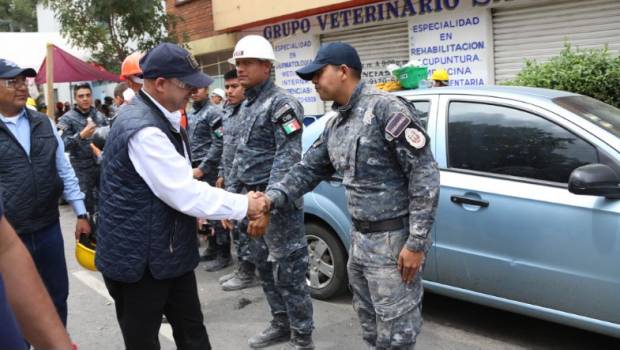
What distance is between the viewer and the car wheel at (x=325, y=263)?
15.7ft

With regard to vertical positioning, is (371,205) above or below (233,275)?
above

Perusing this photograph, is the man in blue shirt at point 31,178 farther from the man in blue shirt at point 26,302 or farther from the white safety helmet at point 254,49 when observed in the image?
the man in blue shirt at point 26,302

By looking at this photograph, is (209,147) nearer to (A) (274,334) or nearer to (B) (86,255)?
(A) (274,334)

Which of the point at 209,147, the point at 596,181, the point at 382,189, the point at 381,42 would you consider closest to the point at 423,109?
the point at 596,181

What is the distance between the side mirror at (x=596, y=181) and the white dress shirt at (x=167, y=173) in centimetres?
189

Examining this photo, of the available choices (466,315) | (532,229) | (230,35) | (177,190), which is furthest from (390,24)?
(177,190)

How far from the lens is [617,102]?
6.07 metres

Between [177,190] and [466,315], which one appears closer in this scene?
[177,190]

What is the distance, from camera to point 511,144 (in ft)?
12.5

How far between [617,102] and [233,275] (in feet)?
13.5

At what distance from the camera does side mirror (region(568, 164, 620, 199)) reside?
3160 millimetres

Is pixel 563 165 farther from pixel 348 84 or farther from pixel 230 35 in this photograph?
pixel 230 35

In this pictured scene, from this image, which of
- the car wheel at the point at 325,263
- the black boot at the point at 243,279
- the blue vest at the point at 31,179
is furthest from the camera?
the black boot at the point at 243,279

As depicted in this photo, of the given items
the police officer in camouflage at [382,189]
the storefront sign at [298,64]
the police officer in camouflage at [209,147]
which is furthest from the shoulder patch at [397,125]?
the storefront sign at [298,64]
